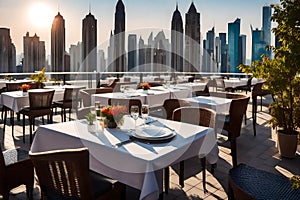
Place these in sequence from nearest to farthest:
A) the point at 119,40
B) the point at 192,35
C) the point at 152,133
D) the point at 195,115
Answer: the point at 152,133 < the point at 195,115 < the point at 119,40 < the point at 192,35

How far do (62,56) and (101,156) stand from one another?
12190 mm

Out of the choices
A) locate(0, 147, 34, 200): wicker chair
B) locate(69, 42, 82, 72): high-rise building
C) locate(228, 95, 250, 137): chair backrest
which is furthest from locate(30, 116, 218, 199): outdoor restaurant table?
locate(69, 42, 82, 72): high-rise building

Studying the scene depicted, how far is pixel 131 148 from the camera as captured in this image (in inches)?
77.9

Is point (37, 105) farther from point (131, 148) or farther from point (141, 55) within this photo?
point (141, 55)

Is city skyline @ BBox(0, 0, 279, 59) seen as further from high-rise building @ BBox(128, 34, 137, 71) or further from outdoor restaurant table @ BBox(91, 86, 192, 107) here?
outdoor restaurant table @ BBox(91, 86, 192, 107)

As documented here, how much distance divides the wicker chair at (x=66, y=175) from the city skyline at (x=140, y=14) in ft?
15.7

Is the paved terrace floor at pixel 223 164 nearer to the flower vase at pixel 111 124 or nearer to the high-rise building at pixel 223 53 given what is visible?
the flower vase at pixel 111 124

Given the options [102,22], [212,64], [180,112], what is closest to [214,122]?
[180,112]

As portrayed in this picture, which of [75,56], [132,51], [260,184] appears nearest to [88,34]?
[75,56]

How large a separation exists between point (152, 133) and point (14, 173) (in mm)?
1223

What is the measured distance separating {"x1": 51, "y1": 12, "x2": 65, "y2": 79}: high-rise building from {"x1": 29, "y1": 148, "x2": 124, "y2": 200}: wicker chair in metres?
10.5

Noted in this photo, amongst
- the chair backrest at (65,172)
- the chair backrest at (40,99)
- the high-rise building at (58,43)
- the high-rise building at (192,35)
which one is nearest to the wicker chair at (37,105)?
the chair backrest at (40,99)

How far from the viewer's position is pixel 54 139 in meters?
2.38

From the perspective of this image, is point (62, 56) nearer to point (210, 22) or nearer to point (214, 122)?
point (210, 22)
